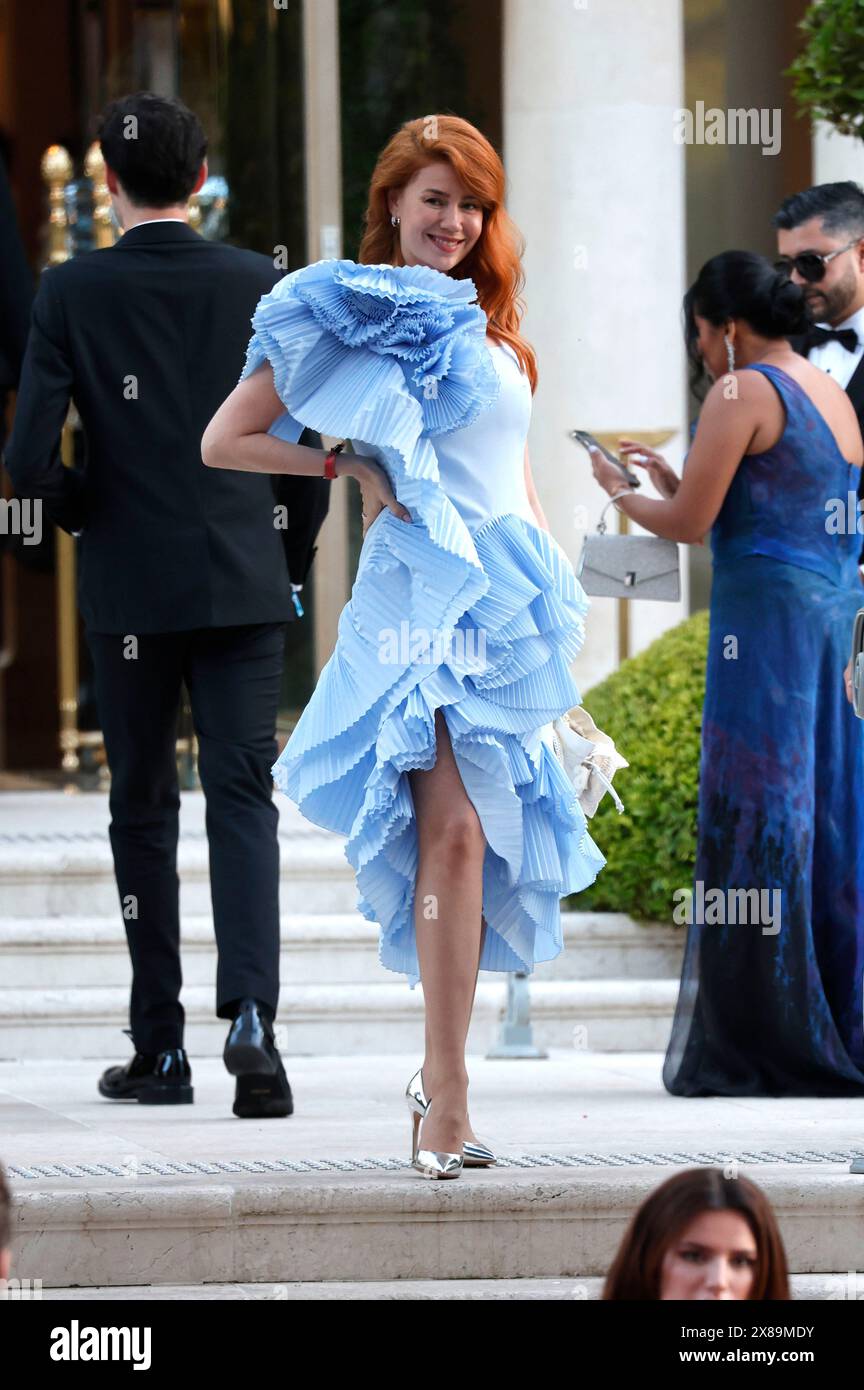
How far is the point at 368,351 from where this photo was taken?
155 inches

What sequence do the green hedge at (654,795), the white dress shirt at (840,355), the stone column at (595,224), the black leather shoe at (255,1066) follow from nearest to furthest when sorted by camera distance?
the black leather shoe at (255,1066) → the white dress shirt at (840,355) → the green hedge at (654,795) → the stone column at (595,224)

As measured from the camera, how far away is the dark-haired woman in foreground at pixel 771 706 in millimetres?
5141

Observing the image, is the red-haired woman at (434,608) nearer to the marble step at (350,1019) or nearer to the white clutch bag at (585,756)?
A: the white clutch bag at (585,756)

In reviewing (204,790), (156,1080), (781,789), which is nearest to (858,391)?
(781,789)

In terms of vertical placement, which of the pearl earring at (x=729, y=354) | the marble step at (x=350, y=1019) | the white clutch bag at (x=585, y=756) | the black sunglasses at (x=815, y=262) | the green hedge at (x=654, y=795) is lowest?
the marble step at (x=350, y=1019)

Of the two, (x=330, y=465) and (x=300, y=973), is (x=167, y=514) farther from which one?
(x=300, y=973)

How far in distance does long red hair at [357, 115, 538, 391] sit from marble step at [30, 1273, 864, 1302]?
4.69 feet

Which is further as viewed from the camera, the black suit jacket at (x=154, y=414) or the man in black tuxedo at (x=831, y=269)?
the man in black tuxedo at (x=831, y=269)

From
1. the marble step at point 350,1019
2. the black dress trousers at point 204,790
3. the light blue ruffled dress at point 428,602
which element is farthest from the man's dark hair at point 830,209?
the marble step at point 350,1019

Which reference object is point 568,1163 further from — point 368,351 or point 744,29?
point 744,29

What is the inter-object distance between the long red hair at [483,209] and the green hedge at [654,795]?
2382 mm

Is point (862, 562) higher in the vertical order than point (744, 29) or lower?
lower
